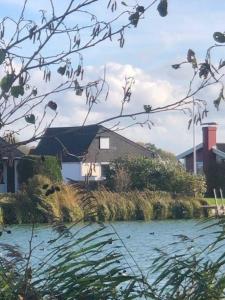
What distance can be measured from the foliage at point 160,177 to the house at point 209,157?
10.3 ft

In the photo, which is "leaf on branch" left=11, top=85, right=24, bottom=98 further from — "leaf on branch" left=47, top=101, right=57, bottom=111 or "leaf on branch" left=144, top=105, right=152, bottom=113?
"leaf on branch" left=144, top=105, right=152, bottom=113

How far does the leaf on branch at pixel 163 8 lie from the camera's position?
3920 millimetres

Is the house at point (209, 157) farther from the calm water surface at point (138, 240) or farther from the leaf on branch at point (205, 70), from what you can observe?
the leaf on branch at point (205, 70)

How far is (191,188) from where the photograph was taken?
4047 centimetres

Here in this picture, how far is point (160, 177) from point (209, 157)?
11.3 m

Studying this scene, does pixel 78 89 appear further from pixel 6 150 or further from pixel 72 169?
pixel 72 169

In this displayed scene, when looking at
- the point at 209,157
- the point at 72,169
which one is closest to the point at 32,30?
the point at 72,169

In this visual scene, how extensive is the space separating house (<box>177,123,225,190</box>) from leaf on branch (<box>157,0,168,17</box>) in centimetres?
3969

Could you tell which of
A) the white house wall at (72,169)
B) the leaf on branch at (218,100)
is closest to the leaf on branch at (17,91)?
the leaf on branch at (218,100)

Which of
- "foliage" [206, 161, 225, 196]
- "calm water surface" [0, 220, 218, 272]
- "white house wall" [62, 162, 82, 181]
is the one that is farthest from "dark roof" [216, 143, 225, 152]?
"calm water surface" [0, 220, 218, 272]

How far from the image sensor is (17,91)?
3.88m

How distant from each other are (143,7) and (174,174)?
1463 inches

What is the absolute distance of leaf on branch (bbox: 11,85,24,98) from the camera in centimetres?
388

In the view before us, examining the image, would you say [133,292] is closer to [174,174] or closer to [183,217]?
[183,217]
